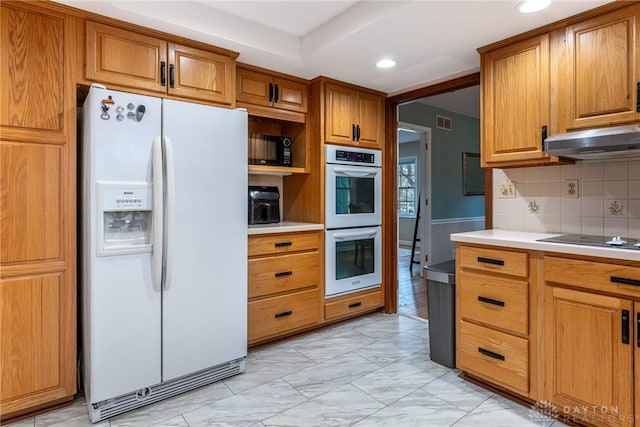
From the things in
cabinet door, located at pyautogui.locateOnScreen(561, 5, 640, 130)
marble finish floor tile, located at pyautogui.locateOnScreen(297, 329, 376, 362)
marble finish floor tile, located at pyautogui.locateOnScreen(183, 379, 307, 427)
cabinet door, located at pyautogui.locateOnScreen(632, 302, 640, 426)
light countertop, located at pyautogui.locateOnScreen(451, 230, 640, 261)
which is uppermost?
cabinet door, located at pyautogui.locateOnScreen(561, 5, 640, 130)

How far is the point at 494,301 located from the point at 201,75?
2.30 m

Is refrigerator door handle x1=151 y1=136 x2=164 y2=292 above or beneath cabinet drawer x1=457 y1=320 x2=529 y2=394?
above

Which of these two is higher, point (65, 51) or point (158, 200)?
point (65, 51)

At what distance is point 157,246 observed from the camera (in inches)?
78.2

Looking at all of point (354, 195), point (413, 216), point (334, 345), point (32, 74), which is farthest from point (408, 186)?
point (32, 74)

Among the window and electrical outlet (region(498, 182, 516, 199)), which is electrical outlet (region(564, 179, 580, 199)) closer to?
electrical outlet (region(498, 182, 516, 199))

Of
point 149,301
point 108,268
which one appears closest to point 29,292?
point 108,268

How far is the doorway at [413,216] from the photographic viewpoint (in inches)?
170

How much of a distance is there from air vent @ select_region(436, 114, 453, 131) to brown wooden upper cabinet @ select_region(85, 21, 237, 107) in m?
3.64

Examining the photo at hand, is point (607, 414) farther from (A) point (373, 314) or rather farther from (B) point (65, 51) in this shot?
(B) point (65, 51)

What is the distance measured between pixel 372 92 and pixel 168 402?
2948 millimetres

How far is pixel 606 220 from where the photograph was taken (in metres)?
2.20

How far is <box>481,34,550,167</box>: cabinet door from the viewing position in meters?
2.19

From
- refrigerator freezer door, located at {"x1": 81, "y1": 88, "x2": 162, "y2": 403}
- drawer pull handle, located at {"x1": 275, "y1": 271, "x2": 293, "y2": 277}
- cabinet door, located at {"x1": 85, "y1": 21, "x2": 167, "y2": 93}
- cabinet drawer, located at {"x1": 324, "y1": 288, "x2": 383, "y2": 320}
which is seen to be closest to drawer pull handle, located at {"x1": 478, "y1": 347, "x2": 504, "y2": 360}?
cabinet drawer, located at {"x1": 324, "y1": 288, "x2": 383, "y2": 320}
